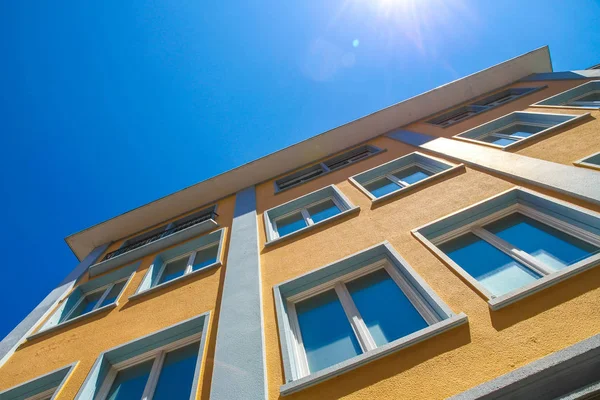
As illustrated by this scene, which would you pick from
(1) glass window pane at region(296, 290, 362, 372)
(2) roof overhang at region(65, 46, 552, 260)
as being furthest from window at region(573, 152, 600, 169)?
(2) roof overhang at region(65, 46, 552, 260)

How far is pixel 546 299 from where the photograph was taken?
3467mm

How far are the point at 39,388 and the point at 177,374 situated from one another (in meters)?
2.60

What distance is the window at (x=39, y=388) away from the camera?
18.1 ft

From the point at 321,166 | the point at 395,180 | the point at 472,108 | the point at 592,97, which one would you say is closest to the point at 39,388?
the point at 395,180

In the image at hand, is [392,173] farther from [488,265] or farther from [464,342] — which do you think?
[464,342]

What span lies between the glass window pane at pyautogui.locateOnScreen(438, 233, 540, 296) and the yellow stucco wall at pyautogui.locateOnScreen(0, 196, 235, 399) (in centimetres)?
382

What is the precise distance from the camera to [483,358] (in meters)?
3.19

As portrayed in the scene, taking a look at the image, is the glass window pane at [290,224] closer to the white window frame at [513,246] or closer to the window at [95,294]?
the white window frame at [513,246]

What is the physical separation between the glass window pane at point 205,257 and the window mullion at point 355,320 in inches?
175

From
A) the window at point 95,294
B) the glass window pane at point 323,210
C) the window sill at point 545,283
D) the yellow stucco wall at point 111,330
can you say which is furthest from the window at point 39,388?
the window sill at point 545,283

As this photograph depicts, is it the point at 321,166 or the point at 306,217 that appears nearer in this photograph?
the point at 306,217

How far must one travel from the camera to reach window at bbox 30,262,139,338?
8367mm

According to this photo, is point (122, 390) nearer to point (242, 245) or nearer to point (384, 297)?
point (242, 245)

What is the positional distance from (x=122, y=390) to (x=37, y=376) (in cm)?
176
